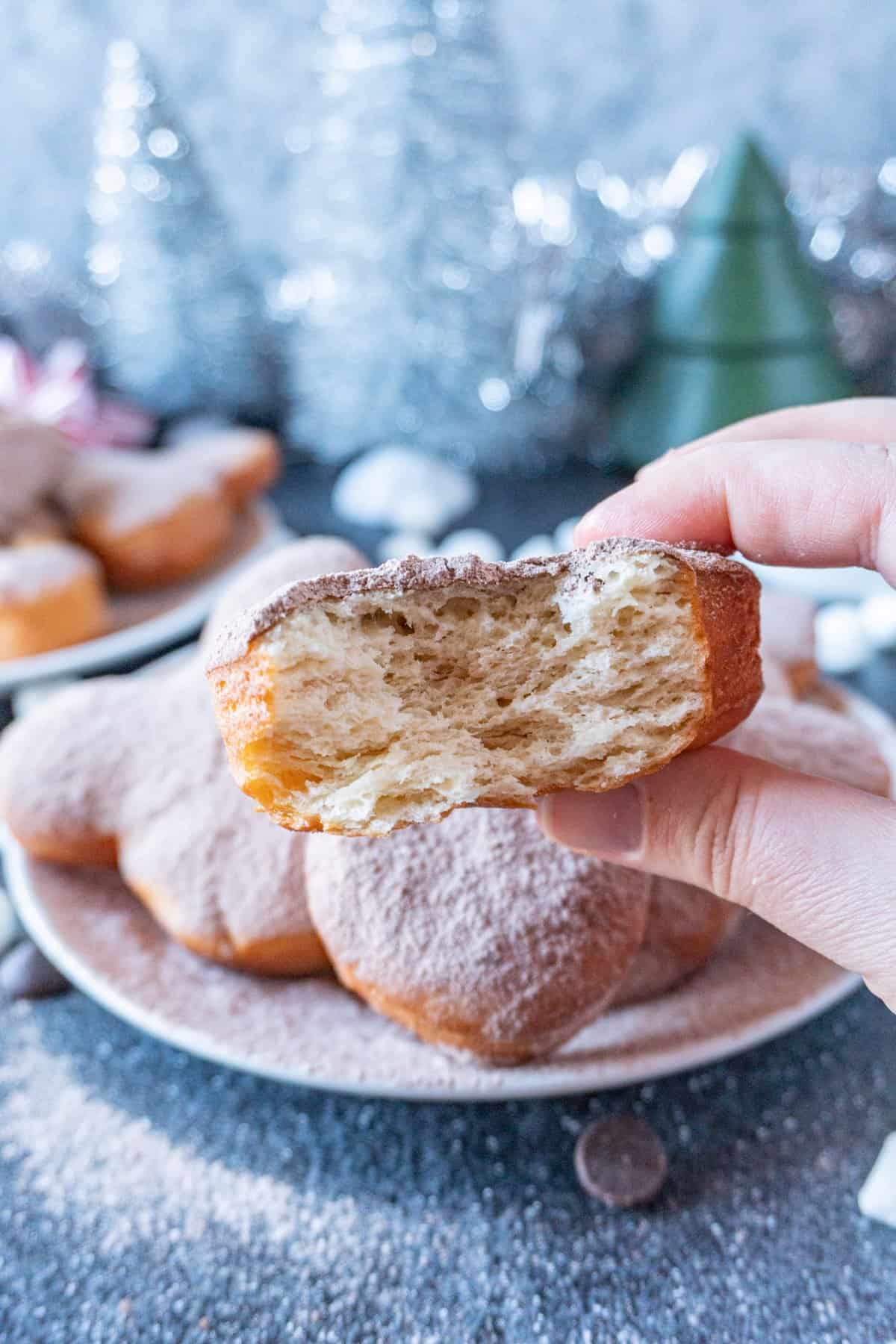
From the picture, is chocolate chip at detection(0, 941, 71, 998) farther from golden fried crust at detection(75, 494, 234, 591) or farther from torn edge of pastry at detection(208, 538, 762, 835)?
golden fried crust at detection(75, 494, 234, 591)

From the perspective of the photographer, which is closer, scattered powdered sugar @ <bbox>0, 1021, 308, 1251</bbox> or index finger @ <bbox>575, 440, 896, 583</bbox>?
index finger @ <bbox>575, 440, 896, 583</bbox>

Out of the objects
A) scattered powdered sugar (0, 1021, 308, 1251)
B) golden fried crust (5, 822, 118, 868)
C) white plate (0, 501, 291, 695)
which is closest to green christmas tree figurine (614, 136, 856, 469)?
white plate (0, 501, 291, 695)

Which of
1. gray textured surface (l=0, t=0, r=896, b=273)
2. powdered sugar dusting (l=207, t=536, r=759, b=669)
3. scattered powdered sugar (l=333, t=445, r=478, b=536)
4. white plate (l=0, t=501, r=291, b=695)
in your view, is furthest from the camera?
gray textured surface (l=0, t=0, r=896, b=273)

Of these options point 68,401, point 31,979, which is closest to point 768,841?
point 31,979

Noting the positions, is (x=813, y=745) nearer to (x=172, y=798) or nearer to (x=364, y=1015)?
(x=364, y=1015)

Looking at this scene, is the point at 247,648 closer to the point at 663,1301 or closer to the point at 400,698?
the point at 400,698

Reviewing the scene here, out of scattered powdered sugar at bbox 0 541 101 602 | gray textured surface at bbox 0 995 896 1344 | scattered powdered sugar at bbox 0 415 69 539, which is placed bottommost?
gray textured surface at bbox 0 995 896 1344

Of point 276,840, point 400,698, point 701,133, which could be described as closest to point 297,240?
point 701,133
